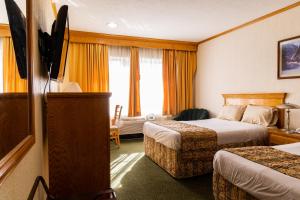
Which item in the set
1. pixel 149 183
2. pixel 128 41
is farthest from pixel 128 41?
pixel 149 183

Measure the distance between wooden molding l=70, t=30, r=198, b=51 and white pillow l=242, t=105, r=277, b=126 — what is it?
2717 mm

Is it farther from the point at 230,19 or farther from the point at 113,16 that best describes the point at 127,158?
the point at 230,19

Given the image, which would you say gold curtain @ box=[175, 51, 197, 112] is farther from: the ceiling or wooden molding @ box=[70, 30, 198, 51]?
the ceiling

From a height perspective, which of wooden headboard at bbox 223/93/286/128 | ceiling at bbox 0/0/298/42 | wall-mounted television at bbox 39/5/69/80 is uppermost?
ceiling at bbox 0/0/298/42

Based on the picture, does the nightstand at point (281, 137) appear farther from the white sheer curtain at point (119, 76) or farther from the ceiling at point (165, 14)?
the white sheer curtain at point (119, 76)

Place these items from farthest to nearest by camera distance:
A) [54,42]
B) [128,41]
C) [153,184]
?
[128,41] < [153,184] < [54,42]

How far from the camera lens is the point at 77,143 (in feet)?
5.16

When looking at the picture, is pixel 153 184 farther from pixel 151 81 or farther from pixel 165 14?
pixel 151 81

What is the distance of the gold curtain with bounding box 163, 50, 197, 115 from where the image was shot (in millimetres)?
5676

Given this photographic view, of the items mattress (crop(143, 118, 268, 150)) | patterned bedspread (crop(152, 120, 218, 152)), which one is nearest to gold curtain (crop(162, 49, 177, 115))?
mattress (crop(143, 118, 268, 150))

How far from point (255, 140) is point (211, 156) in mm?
801

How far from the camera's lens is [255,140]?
326 cm

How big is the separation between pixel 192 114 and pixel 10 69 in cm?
493

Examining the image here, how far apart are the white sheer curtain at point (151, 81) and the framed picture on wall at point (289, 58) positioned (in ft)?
9.32
